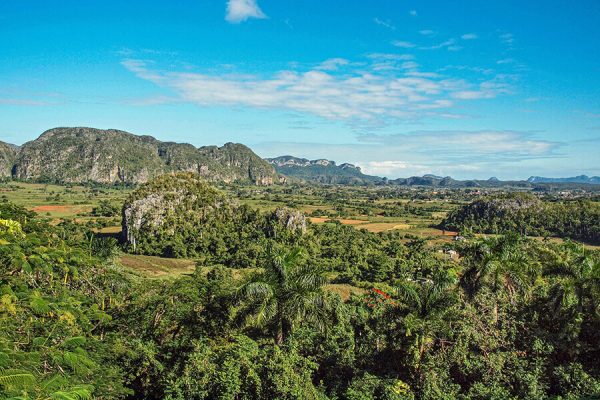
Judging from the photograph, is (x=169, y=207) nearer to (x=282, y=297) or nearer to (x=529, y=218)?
(x=282, y=297)

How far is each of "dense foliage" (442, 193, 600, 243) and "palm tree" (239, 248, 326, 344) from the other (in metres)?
81.1

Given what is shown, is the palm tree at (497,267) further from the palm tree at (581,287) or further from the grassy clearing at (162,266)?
the grassy clearing at (162,266)

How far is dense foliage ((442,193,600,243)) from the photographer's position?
3802 inches

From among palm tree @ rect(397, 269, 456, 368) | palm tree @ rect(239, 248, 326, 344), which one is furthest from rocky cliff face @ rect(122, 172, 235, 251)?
palm tree @ rect(397, 269, 456, 368)

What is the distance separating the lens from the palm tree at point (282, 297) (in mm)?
16219

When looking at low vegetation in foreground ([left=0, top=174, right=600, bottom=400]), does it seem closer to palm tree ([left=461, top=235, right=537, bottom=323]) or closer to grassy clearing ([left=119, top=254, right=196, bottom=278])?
palm tree ([left=461, top=235, right=537, bottom=323])

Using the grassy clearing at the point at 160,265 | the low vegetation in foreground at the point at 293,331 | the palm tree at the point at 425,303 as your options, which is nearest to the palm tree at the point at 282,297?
the low vegetation in foreground at the point at 293,331

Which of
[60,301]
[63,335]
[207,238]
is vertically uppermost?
[60,301]

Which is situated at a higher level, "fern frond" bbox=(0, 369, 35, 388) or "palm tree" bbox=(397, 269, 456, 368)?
"fern frond" bbox=(0, 369, 35, 388)

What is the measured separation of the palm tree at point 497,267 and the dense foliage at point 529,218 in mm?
72616

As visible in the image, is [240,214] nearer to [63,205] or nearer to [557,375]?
[63,205]

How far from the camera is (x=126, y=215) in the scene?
7431 cm

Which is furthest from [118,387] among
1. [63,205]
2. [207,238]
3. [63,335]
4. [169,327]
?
[63,205]

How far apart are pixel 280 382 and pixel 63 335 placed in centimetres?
610
